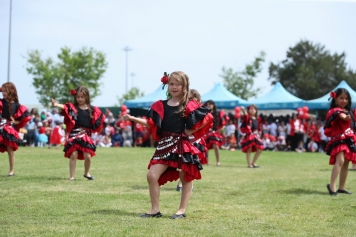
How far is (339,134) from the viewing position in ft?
32.8

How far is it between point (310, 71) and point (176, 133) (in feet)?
196

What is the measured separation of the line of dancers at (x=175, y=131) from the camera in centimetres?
718

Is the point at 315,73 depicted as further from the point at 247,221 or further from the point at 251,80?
the point at 247,221

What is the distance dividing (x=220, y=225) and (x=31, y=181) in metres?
5.42

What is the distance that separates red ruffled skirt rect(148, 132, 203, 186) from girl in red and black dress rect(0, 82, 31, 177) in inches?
207

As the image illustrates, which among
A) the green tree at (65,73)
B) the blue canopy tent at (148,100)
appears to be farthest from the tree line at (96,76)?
the blue canopy tent at (148,100)

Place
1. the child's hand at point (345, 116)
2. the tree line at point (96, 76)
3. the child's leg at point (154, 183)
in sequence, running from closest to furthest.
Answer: the child's leg at point (154, 183) < the child's hand at point (345, 116) < the tree line at point (96, 76)

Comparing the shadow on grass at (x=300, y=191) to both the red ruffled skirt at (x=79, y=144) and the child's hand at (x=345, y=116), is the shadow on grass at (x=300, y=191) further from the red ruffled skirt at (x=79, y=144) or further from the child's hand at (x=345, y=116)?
the red ruffled skirt at (x=79, y=144)

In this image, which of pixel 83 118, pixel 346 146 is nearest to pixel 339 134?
pixel 346 146

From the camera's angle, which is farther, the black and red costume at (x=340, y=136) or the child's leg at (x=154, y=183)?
the black and red costume at (x=340, y=136)

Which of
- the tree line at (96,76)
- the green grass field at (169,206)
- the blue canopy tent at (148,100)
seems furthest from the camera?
the tree line at (96,76)

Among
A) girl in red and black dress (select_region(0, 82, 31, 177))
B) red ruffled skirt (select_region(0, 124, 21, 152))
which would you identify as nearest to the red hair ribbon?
girl in red and black dress (select_region(0, 82, 31, 177))

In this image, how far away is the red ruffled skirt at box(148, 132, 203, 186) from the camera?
282 inches

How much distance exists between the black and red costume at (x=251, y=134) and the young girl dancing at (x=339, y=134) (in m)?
6.79
